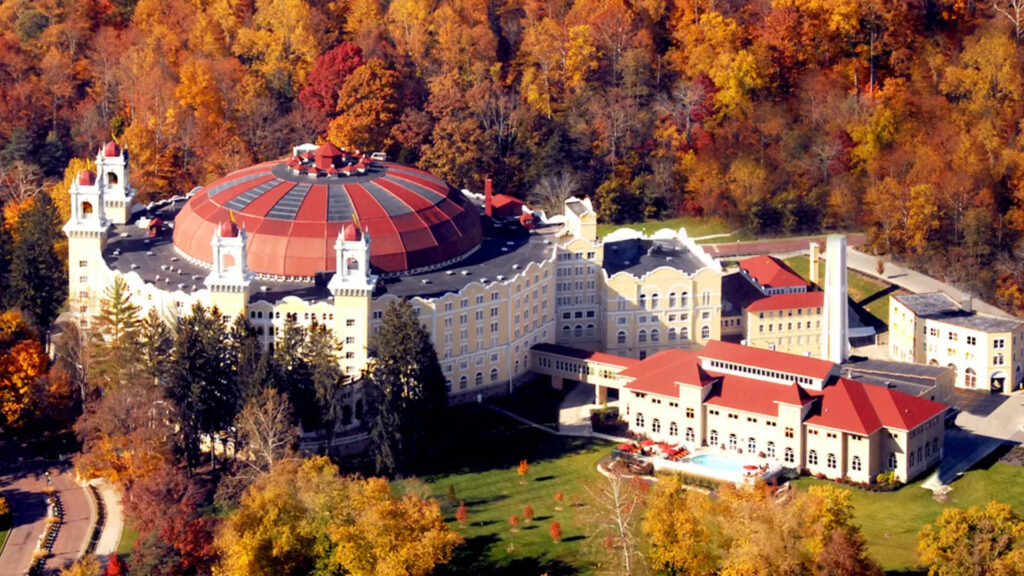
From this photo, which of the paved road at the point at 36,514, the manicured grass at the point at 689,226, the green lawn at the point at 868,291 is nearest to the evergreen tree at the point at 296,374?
the paved road at the point at 36,514

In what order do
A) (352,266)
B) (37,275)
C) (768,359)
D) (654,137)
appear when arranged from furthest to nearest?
(654,137), (37,275), (352,266), (768,359)

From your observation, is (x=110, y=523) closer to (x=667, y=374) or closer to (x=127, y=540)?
(x=127, y=540)

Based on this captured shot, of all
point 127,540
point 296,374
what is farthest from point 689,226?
point 127,540

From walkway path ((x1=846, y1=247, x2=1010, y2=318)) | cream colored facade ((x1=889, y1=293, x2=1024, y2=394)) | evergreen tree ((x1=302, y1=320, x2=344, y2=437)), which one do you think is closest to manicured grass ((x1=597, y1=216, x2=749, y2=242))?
walkway path ((x1=846, y1=247, x2=1010, y2=318))

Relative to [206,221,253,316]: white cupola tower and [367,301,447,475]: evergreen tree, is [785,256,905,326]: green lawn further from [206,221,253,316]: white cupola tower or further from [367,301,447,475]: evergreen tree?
[206,221,253,316]: white cupola tower

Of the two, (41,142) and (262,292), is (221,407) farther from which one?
(41,142)

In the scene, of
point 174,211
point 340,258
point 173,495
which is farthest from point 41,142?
point 173,495
